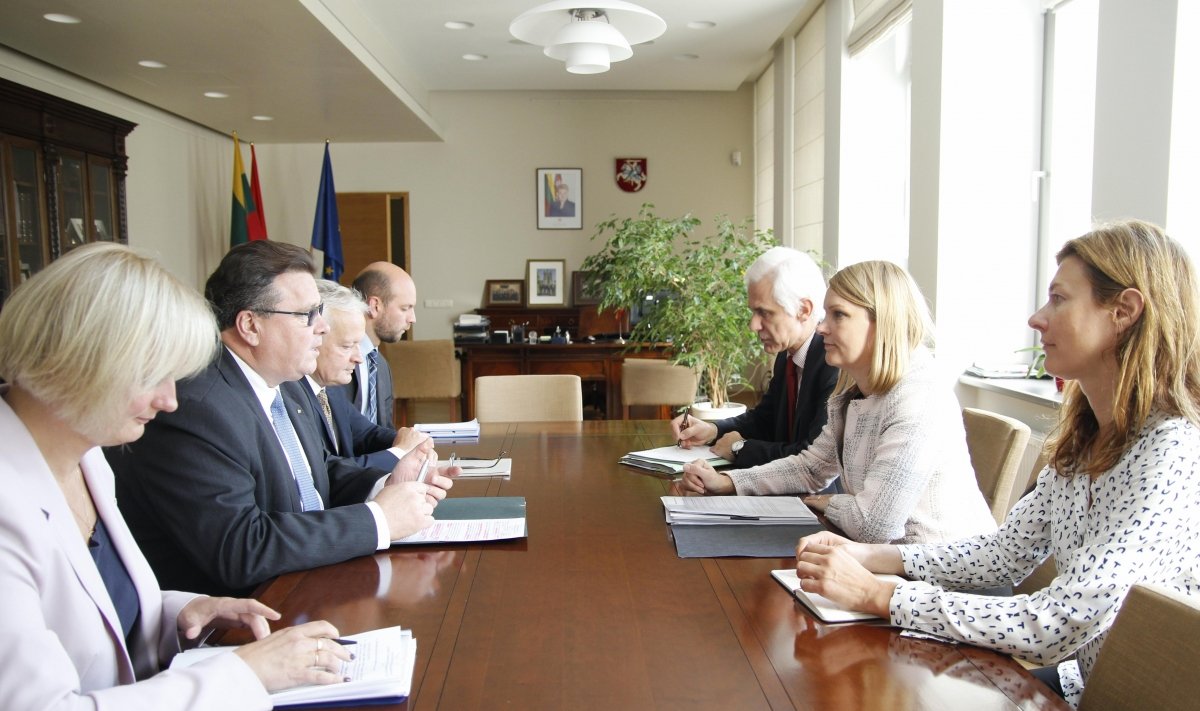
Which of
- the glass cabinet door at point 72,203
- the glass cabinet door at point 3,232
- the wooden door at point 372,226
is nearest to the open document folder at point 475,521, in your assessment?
the glass cabinet door at point 3,232

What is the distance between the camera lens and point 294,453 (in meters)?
2.14

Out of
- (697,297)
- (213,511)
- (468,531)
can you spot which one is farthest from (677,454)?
(697,297)

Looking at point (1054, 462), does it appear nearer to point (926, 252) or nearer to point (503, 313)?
point (926, 252)

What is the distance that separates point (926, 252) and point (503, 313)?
16.9ft

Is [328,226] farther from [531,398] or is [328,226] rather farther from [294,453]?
[294,453]

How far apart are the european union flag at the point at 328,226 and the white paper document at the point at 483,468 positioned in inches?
238

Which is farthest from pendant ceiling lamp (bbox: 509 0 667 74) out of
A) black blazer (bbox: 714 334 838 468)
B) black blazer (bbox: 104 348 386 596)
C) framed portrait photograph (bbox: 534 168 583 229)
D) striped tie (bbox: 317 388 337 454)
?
framed portrait photograph (bbox: 534 168 583 229)

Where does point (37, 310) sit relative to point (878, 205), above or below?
below

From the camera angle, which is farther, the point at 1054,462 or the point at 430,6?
the point at 430,6

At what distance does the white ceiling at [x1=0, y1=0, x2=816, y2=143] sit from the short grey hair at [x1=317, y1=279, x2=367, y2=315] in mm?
1525

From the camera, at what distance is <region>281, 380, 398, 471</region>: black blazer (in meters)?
2.67

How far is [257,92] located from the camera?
6609 mm

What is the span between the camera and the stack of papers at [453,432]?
10.6 ft

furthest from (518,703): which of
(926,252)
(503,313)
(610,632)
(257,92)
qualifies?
(503,313)
